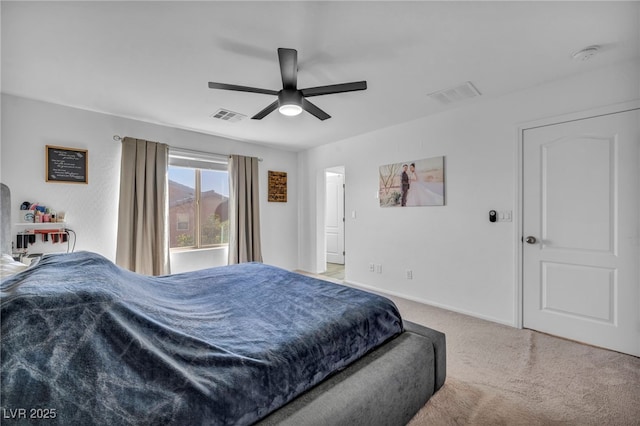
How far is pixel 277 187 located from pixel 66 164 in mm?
3019

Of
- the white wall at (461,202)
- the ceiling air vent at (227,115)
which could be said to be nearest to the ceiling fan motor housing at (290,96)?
the ceiling air vent at (227,115)

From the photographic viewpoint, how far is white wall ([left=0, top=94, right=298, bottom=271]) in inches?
116

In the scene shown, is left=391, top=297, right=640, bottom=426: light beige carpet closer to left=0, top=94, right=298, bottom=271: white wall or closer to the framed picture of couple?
the framed picture of couple

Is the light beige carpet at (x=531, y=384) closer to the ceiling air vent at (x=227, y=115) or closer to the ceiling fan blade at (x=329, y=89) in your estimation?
the ceiling fan blade at (x=329, y=89)

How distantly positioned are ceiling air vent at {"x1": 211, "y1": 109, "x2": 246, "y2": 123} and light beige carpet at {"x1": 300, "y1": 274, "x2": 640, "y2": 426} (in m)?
3.51

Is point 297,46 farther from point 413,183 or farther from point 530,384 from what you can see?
point 530,384

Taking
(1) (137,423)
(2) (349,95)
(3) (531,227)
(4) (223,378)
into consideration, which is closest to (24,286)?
(1) (137,423)

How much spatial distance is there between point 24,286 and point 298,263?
4771mm

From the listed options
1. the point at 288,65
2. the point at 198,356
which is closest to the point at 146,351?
the point at 198,356

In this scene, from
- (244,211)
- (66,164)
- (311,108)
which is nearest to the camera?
(311,108)

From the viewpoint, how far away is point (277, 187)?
534 centimetres

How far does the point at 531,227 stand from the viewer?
285 centimetres

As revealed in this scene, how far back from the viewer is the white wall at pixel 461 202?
8.96 feet

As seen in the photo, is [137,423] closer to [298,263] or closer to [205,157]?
[205,157]
